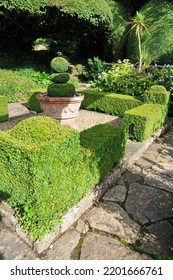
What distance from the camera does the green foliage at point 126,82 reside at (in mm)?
8670

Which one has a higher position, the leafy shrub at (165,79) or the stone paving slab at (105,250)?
the leafy shrub at (165,79)

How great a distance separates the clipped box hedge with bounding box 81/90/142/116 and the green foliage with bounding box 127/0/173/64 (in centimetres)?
655

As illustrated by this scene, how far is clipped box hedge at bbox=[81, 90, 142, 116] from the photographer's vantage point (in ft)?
24.7

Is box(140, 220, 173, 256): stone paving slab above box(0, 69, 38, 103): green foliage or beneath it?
beneath

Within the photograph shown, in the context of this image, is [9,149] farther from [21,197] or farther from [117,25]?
[117,25]

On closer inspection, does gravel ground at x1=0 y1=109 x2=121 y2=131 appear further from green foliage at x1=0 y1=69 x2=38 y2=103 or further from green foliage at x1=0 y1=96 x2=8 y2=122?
green foliage at x1=0 y1=69 x2=38 y2=103

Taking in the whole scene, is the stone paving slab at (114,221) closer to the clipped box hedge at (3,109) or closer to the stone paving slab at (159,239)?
the stone paving slab at (159,239)

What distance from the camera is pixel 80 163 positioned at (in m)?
3.07

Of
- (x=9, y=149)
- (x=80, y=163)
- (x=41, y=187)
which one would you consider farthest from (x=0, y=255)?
(x=80, y=163)

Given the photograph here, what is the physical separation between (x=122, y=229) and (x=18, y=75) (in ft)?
35.7

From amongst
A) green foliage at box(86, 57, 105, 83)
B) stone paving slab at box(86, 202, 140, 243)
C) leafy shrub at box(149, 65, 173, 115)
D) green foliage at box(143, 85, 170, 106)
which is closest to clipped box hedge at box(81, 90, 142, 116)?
green foliage at box(143, 85, 170, 106)

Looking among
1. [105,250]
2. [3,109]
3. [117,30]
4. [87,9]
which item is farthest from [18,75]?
[105,250]

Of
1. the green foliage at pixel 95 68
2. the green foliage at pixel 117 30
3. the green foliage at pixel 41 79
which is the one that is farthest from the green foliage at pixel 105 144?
the green foliage at pixel 117 30

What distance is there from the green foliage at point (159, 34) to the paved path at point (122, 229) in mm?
10772
